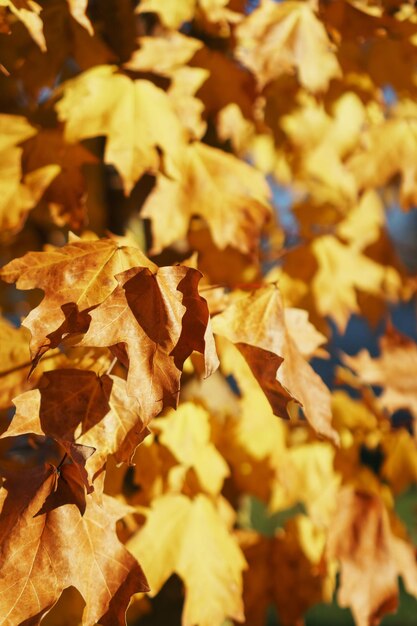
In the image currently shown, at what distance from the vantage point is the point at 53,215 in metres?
1.26

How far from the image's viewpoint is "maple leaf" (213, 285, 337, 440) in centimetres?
90

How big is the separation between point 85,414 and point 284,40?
36.6 inches

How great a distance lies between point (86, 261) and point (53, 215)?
0.41 m

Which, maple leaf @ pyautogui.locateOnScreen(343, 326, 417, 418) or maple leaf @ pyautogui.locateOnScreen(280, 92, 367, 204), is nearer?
maple leaf @ pyautogui.locateOnScreen(343, 326, 417, 418)

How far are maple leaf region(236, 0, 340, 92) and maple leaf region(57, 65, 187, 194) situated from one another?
218mm

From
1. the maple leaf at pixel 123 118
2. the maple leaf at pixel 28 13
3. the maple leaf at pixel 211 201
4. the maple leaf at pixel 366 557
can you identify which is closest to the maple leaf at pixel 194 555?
the maple leaf at pixel 366 557

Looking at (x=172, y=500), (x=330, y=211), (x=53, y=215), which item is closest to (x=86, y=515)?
(x=172, y=500)

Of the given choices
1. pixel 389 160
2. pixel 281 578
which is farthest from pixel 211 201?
pixel 281 578

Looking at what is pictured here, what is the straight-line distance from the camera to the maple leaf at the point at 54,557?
829 mm

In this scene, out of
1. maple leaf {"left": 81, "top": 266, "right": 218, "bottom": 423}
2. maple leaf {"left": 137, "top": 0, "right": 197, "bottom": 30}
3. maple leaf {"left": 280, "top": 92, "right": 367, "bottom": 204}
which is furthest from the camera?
maple leaf {"left": 280, "top": 92, "right": 367, "bottom": 204}

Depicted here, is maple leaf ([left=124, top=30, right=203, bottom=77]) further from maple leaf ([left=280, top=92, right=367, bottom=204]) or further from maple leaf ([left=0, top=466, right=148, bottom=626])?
maple leaf ([left=0, top=466, right=148, bottom=626])

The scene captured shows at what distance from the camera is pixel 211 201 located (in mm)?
1379

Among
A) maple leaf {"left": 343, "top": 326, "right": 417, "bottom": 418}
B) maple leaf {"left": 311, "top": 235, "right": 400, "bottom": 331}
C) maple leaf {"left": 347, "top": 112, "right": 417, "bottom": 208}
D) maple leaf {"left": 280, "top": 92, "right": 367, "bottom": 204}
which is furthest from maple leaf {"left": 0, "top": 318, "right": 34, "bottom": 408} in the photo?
maple leaf {"left": 280, "top": 92, "right": 367, "bottom": 204}

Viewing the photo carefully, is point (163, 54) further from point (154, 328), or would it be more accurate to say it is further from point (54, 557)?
point (54, 557)
